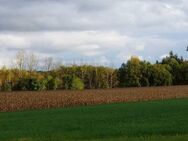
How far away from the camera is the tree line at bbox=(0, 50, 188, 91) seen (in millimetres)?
110938

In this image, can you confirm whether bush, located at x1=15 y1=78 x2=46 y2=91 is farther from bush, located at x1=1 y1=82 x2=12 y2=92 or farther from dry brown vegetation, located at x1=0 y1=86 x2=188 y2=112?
dry brown vegetation, located at x1=0 y1=86 x2=188 y2=112

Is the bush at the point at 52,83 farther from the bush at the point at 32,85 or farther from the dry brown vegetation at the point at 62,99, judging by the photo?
the dry brown vegetation at the point at 62,99

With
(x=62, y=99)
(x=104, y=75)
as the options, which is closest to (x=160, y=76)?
(x=104, y=75)

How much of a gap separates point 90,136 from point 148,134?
98.2 inches

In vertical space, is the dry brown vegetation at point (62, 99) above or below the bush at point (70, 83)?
below

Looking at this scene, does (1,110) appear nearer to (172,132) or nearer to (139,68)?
(172,132)

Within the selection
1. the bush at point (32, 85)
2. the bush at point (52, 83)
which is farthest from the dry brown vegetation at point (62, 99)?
→ the bush at point (52, 83)

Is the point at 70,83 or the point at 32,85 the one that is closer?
the point at 32,85

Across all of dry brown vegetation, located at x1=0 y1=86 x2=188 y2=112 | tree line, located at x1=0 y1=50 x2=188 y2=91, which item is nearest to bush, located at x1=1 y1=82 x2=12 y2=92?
tree line, located at x1=0 y1=50 x2=188 y2=91

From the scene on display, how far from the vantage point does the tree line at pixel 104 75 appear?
364 ft

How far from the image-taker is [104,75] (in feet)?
429

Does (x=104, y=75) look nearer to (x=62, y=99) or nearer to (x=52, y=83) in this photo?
(x=52, y=83)

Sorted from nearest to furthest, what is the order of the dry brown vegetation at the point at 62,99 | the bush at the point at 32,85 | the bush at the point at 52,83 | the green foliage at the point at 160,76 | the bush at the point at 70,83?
the dry brown vegetation at the point at 62,99, the bush at the point at 32,85, the bush at the point at 52,83, the bush at the point at 70,83, the green foliage at the point at 160,76

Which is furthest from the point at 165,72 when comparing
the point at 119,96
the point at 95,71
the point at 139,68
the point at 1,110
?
the point at 1,110
